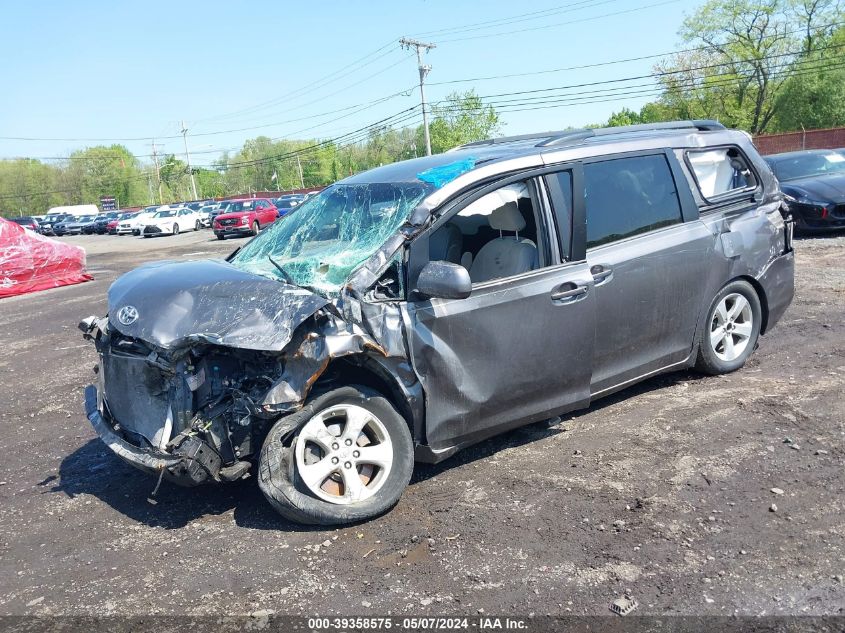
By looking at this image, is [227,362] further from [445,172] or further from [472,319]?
[445,172]

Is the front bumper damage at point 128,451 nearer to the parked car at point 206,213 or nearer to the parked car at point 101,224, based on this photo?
the parked car at point 206,213

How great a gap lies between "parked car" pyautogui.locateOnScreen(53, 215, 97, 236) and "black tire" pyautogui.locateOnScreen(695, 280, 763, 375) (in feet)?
176

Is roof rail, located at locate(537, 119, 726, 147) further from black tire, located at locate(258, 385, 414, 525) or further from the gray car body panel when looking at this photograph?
black tire, located at locate(258, 385, 414, 525)

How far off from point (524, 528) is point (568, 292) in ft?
4.70

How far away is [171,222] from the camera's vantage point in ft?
134

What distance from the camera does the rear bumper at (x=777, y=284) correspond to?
5.47 m

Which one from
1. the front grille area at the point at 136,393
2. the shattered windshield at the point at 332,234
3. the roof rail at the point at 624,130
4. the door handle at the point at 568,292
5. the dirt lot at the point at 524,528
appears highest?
the roof rail at the point at 624,130

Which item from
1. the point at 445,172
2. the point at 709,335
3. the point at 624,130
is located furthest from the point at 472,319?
the point at 624,130


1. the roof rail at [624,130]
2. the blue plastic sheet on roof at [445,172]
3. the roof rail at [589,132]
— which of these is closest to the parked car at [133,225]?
the roof rail at [589,132]

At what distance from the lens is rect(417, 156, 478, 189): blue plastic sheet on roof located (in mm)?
4086

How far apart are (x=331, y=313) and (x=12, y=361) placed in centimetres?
642

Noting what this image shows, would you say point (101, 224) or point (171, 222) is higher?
point (101, 224)

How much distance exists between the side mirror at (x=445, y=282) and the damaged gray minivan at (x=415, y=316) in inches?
0.4

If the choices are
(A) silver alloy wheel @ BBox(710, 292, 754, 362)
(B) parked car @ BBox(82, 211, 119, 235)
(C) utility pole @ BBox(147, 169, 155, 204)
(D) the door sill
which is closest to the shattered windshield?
(D) the door sill
